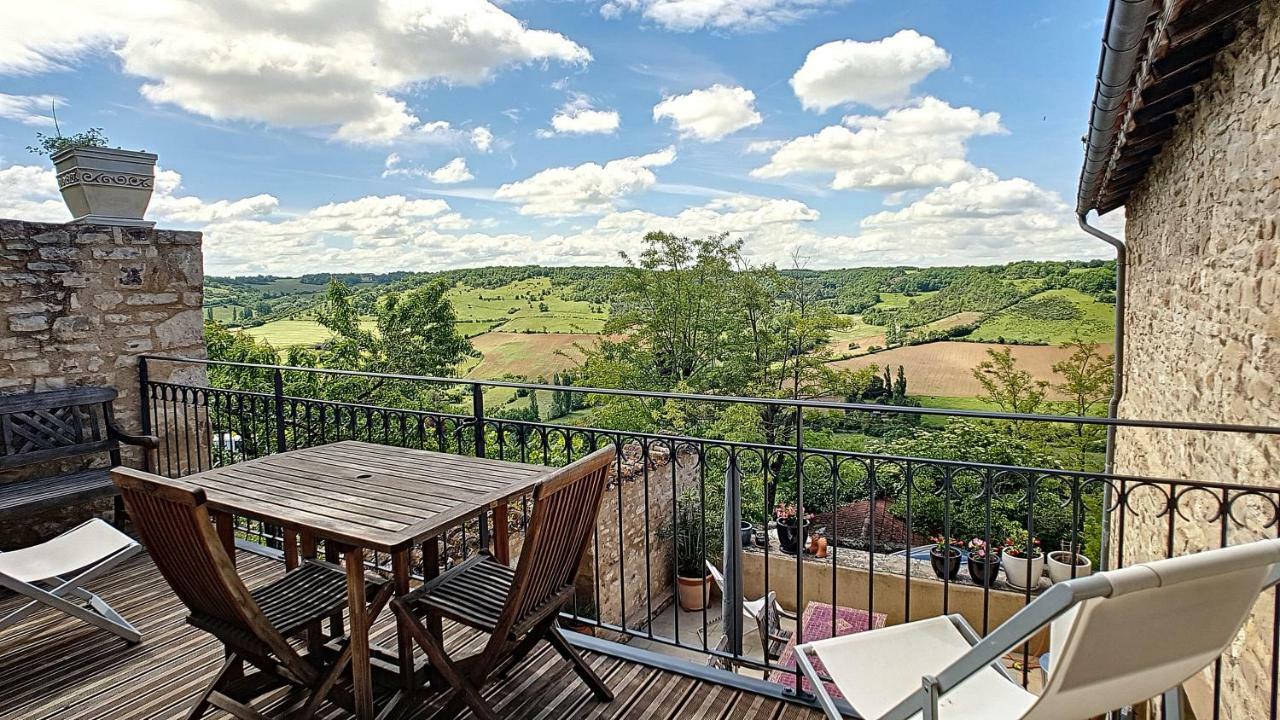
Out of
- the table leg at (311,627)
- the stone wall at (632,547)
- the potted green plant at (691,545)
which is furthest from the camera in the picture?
the potted green plant at (691,545)

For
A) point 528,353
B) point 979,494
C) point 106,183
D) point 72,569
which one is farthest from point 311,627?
point 528,353

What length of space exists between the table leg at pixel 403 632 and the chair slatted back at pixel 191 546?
0.36 metres

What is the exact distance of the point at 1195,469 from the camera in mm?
3408

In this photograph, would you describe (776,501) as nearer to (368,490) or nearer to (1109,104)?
(1109,104)

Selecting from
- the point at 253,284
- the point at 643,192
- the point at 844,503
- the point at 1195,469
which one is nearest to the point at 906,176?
the point at 643,192

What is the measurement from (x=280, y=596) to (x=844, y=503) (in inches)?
587

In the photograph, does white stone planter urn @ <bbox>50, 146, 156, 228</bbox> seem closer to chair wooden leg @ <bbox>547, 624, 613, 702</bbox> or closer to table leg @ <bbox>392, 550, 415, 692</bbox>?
table leg @ <bbox>392, 550, 415, 692</bbox>

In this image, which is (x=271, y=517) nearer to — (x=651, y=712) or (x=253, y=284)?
(x=651, y=712)

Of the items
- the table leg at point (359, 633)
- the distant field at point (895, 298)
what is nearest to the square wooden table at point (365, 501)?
the table leg at point (359, 633)

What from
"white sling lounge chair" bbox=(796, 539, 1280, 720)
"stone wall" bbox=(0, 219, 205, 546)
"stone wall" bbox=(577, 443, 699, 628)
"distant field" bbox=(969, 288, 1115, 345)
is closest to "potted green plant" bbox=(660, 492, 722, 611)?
"stone wall" bbox=(577, 443, 699, 628)

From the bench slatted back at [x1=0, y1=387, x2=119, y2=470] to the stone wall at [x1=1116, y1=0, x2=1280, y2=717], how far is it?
5.50 m

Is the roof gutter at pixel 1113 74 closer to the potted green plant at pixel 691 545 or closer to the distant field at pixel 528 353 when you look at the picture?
the potted green plant at pixel 691 545

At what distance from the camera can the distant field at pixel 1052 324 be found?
15195 mm

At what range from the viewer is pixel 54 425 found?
163 inches
